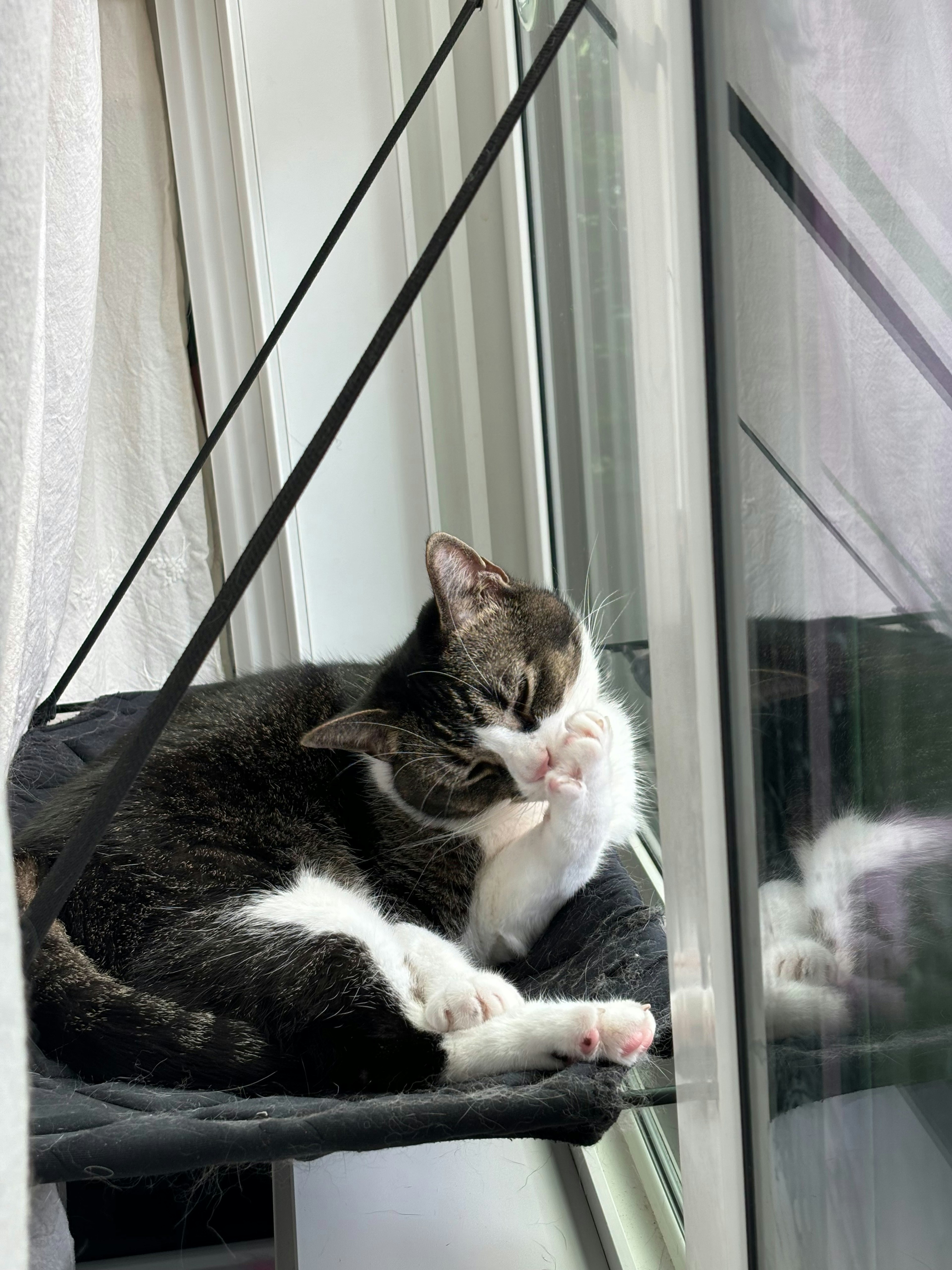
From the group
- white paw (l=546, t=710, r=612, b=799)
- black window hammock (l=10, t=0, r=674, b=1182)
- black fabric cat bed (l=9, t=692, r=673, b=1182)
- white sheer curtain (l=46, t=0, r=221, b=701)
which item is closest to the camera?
black window hammock (l=10, t=0, r=674, b=1182)

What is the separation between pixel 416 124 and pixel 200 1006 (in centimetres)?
142

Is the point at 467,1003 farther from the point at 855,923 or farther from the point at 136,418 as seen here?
the point at 136,418

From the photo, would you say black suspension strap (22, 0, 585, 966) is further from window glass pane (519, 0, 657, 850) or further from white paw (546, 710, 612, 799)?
window glass pane (519, 0, 657, 850)

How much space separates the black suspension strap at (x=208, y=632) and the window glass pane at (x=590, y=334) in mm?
669

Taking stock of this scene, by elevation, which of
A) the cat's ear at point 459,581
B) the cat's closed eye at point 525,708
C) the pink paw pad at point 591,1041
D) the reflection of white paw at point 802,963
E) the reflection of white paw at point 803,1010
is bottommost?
the pink paw pad at point 591,1041

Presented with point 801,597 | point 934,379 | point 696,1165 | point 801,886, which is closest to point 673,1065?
point 696,1165

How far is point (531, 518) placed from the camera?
68.3 inches

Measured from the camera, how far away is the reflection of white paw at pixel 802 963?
18.9 inches

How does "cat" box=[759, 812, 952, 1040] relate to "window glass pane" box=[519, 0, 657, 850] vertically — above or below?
below

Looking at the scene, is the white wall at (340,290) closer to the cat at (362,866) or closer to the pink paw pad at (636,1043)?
the cat at (362,866)

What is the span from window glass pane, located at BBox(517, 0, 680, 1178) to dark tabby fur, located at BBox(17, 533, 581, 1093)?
0.72 ft

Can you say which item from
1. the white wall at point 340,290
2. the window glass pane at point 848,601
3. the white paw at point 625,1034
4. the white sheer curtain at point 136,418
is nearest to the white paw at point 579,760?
the white paw at point 625,1034

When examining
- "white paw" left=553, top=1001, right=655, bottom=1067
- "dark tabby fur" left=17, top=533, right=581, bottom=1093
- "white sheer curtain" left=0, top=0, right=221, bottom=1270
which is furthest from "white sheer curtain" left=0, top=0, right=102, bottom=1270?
"white paw" left=553, top=1001, right=655, bottom=1067

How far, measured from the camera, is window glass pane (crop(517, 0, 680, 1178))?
1.21 metres
